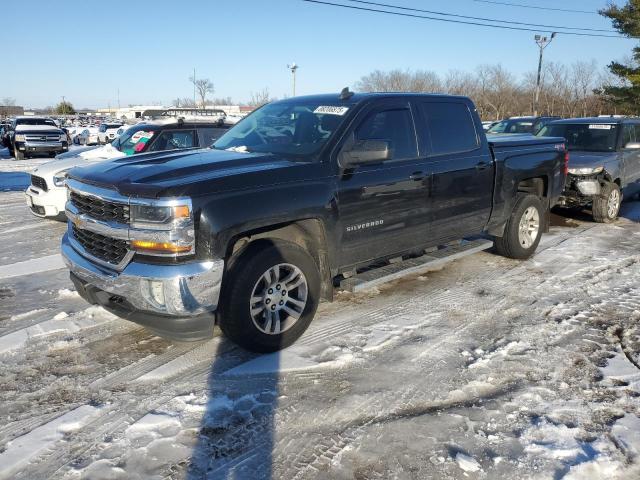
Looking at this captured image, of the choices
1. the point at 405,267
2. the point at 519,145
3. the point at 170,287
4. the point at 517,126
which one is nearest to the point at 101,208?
the point at 170,287

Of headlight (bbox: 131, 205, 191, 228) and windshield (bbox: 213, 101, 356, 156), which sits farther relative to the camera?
windshield (bbox: 213, 101, 356, 156)

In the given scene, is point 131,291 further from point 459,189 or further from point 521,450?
point 459,189

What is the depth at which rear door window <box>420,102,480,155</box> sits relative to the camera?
5.24 meters

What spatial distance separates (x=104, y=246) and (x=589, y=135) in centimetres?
941

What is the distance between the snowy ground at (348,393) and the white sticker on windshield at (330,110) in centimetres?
186

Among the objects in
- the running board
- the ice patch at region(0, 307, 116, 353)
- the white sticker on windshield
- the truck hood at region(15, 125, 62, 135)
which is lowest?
the ice patch at region(0, 307, 116, 353)

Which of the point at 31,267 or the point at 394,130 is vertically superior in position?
the point at 394,130

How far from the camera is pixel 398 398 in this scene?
11.4 ft

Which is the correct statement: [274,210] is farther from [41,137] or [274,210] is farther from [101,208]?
[41,137]

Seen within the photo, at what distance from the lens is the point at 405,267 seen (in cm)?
505

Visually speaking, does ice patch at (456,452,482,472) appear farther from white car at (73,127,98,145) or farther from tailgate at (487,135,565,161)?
white car at (73,127,98,145)

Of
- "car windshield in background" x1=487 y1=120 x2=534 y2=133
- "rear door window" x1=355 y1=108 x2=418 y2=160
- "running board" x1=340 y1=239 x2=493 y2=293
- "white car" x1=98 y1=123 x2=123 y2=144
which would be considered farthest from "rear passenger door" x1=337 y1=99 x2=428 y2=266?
"white car" x1=98 y1=123 x2=123 y2=144

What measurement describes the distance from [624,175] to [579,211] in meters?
1.03

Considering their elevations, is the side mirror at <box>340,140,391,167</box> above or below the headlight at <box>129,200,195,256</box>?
above
